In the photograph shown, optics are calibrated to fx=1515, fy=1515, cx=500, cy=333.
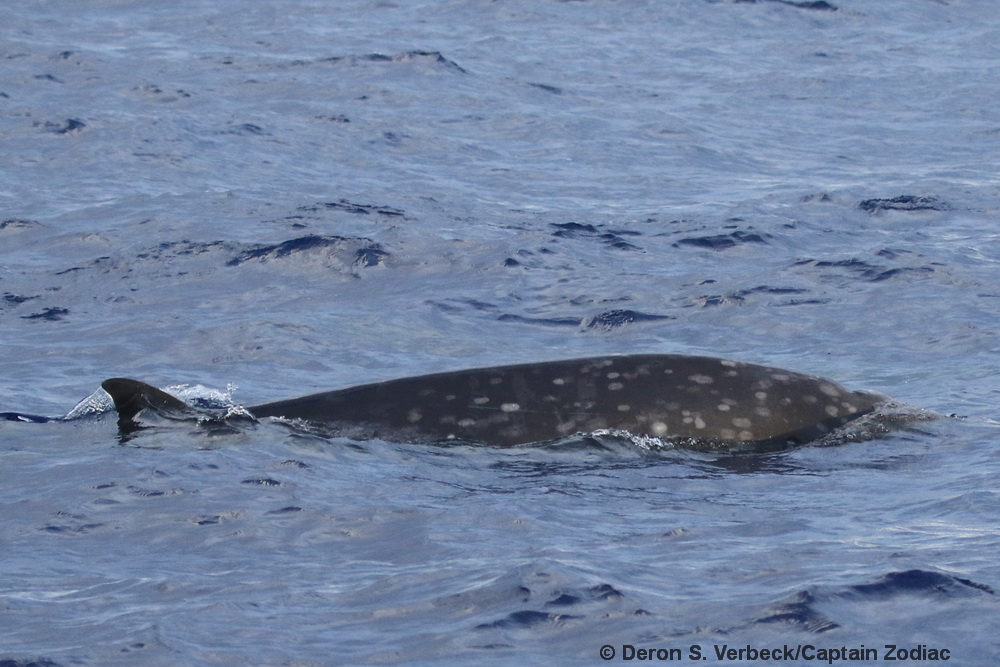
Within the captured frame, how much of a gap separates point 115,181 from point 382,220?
4529 millimetres

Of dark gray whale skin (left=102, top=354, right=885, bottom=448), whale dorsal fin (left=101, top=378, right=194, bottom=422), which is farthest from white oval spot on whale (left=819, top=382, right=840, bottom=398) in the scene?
whale dorsal fin (left=101, top=378, right=194, bottom=422)

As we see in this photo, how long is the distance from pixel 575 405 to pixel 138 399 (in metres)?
2.94

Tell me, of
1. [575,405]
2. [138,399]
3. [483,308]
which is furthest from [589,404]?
[483,308]

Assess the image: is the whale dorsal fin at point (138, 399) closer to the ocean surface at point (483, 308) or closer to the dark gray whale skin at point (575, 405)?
the dark gray whale skin at point (575, 405)

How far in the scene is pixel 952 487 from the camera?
9703 millimetres

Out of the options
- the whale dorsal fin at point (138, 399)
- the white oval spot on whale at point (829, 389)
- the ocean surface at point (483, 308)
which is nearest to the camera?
the ocean surface at point (483, 308)

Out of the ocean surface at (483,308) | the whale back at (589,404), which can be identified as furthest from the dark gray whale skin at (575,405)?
the ocean surface at (483,308)

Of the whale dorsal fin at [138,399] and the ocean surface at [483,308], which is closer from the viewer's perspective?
the ocean surface at [483,308]

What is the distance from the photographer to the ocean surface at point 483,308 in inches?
298

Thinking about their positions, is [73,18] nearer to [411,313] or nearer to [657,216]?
[657,216]

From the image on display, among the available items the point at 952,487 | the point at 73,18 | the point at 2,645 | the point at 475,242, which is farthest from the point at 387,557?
the point at 73,18

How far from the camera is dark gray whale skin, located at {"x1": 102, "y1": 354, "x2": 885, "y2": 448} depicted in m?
10.0

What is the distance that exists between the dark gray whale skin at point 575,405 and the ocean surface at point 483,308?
0.18 meters

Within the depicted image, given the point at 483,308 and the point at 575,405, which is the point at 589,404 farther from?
the point at 483,308
